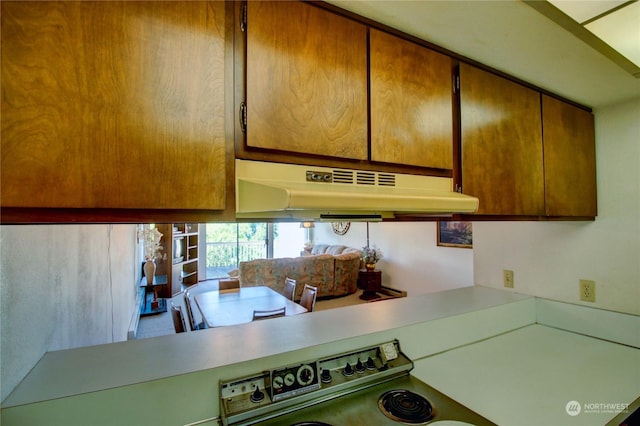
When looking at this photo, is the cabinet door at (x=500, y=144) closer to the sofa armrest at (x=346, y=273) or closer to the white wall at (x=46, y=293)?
the white wall at (x=46, y=293)

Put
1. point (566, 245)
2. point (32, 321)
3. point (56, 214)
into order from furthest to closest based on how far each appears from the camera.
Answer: point (566, 245)
point (32, 321)
point (56, 214)

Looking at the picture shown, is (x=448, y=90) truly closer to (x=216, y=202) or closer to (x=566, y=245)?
(x=216, y=202)

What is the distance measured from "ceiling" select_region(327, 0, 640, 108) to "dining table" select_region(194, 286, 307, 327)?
2254 mm

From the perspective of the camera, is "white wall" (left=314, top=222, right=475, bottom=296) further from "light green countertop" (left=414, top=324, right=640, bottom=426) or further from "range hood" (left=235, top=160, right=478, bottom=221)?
"range hood" (left=235, top=160, right=478, bottom=221)

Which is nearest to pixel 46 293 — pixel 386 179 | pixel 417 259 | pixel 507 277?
pixel 386 179

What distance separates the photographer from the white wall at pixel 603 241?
1.66 metres

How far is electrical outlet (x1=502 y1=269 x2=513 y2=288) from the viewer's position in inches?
80.9

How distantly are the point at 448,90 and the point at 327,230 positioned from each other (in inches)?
281

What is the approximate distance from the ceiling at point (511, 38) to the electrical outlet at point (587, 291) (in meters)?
1.05

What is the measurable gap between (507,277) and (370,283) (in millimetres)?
3675

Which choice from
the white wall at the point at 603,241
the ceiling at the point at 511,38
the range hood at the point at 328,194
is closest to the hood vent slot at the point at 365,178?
the range hood at the point at 328,194

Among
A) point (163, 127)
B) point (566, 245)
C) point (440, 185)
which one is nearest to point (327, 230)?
point (566, 245)

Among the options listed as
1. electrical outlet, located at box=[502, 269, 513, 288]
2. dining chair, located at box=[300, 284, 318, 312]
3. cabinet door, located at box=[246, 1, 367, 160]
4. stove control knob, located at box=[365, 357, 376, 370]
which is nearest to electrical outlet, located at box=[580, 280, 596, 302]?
electrical outlet, located at box=[502, 269, 513, 288]

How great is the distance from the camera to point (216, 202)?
2.64 feet
